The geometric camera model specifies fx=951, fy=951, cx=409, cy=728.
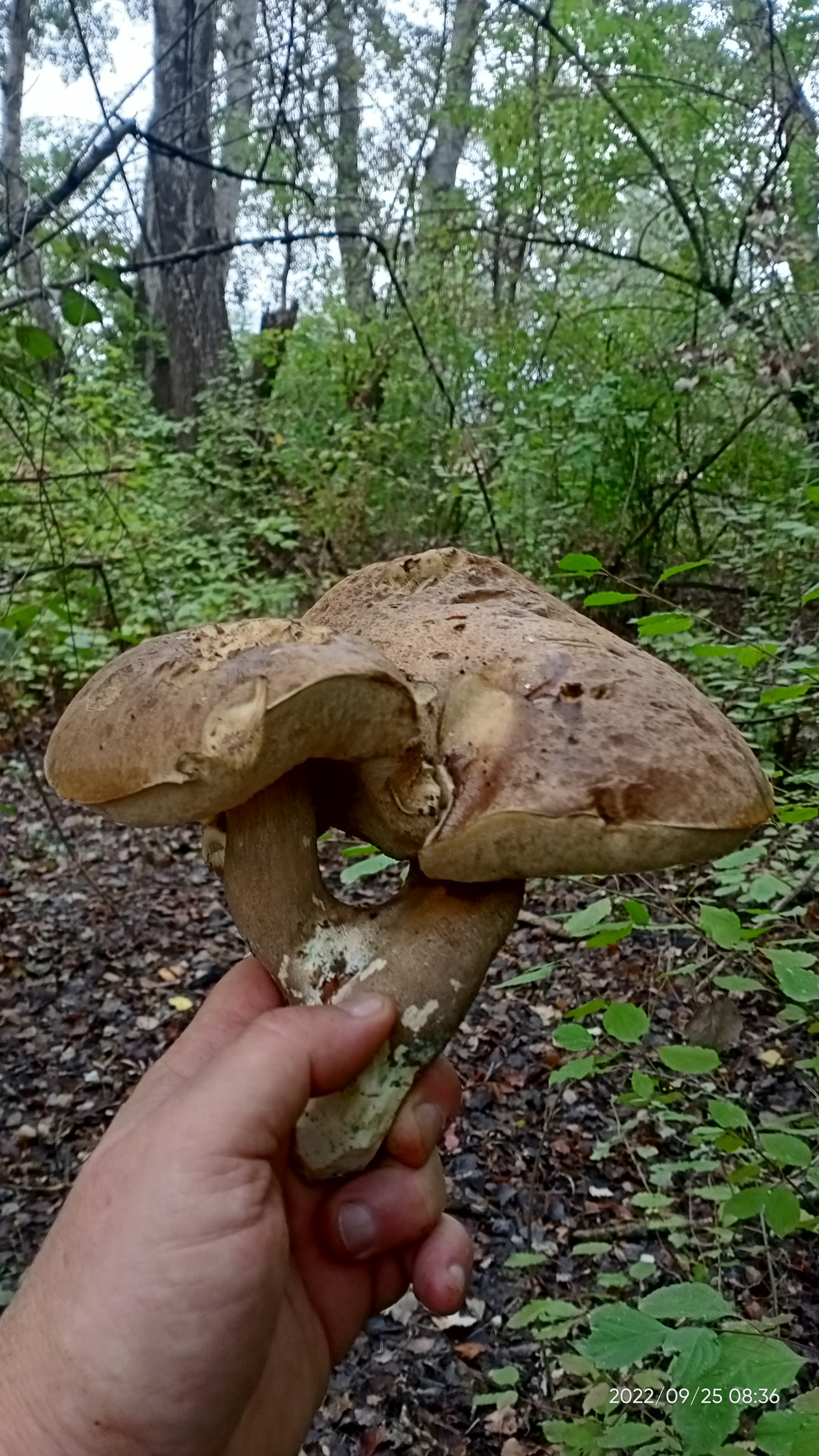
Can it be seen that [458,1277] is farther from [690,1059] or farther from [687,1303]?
[690,1059]

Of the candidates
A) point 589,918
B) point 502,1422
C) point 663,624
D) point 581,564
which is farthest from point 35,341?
point 502,1422

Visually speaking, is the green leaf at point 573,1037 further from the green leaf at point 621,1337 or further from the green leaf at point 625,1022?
the green leaf at point 621,1337

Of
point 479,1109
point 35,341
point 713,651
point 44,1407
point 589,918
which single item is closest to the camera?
point 44,1407

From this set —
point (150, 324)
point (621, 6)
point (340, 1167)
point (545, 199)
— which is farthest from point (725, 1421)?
point (150, 324)

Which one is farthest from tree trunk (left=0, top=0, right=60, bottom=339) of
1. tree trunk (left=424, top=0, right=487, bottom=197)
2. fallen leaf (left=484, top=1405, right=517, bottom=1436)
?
tree trunk (left=424, top=0, right=487, bottom=197)

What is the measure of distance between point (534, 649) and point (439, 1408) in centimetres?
207

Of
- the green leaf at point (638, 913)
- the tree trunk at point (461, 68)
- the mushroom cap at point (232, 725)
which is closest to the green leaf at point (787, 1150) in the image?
the green leaf at point (638, 913)

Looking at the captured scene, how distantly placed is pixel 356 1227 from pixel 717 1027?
2.72 ft

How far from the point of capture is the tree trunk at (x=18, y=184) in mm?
2559

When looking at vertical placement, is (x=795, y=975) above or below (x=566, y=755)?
below

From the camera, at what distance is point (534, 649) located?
1338 millimetres

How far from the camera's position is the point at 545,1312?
2.18 meters

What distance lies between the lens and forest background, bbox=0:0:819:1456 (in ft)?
10.2

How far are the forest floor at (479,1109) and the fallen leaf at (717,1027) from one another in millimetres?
17
